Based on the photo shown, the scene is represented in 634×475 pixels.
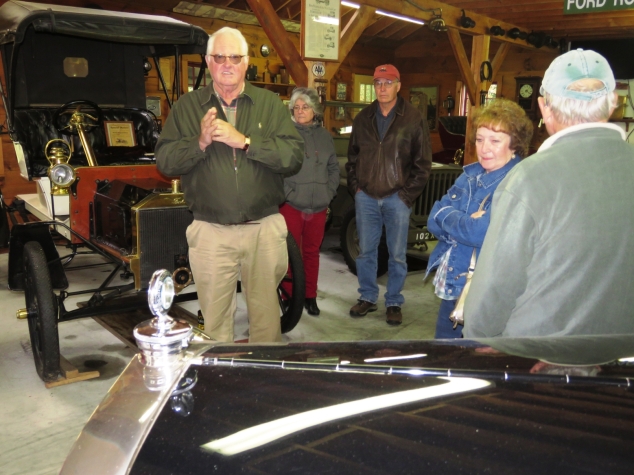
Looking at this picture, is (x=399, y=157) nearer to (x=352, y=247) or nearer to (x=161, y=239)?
(x=352, y=247)

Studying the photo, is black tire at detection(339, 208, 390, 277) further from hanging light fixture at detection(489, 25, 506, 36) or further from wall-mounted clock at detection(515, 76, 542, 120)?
→ wall-mounted clock at detection(515, 76, 542, 120)

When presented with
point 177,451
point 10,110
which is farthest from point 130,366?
point 10,110

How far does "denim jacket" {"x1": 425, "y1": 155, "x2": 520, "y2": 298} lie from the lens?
96.9 inches

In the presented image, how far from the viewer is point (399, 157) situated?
4129 millimetres

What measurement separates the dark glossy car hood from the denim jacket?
4.29 ft

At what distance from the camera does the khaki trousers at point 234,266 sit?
282cm

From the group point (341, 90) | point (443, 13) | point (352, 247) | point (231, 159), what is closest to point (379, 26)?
point (341, 90)

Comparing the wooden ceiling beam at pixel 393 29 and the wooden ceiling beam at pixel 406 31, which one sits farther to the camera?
the wooden ceiling beam at pixel 406 31

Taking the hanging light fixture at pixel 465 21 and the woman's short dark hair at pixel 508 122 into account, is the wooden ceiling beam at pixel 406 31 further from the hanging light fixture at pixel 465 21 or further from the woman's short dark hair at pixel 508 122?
the woman's short dark hair at pixel 508 122

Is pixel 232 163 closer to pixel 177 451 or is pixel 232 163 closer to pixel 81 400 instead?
pixel 81 400

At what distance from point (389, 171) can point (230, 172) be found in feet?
5.57

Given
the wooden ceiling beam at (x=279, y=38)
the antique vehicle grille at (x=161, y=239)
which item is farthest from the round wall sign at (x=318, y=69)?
the antique vehicle grille at (x=161, y=239)

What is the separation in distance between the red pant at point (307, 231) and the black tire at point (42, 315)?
4.97 feet

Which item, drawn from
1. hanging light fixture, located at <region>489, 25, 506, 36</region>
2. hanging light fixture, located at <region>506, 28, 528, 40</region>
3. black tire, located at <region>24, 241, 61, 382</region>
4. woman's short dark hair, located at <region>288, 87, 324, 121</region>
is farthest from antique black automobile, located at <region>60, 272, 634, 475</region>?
hanging light fixture, located at <region>506, 28, 528, 40</region>
